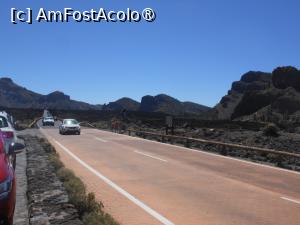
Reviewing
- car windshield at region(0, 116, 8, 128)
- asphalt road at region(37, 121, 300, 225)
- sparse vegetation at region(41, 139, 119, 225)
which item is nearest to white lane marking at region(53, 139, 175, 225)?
asphalt road at region(37, 121, 300, 225)

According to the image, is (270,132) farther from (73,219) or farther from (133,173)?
(73,219)

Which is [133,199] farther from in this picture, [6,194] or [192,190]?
[6,194]

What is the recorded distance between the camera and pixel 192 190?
12398mm

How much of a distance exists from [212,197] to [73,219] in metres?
4.39

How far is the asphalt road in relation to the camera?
9.23m

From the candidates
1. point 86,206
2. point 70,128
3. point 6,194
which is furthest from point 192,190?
point 70,128

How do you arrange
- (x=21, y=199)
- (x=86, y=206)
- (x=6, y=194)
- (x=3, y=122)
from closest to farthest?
(x=6, y=194) < (x=86, y=206) < (x=21, y=199) < (x=3, y=122)

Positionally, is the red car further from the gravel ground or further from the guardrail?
the guardrail

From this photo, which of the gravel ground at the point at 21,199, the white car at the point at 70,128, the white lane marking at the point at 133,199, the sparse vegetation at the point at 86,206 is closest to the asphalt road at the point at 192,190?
the white lane marking at the point at 133,199

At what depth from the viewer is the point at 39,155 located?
19.3 m

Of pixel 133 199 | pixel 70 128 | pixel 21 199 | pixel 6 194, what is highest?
pixel 70 128

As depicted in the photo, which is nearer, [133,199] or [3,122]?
[133,199]

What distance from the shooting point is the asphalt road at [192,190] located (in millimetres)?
9234

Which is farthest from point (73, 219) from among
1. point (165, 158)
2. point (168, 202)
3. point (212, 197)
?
point (165, 158)
